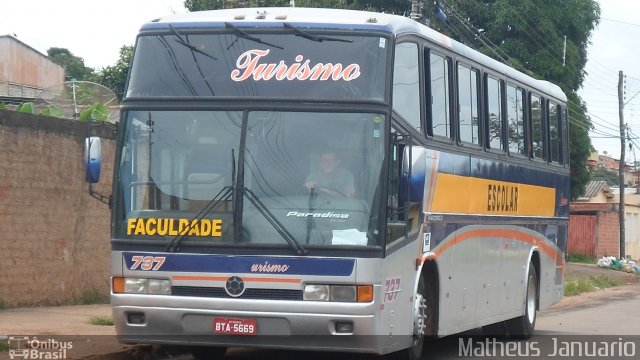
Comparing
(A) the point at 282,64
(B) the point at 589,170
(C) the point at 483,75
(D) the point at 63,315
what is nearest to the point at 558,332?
(C) the point at 483,75

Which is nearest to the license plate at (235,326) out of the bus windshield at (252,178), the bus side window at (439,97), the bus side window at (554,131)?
the bus windshield at (252,178)

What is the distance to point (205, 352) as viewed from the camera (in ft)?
37.2

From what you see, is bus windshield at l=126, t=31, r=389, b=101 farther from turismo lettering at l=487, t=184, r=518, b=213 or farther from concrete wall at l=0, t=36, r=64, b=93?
concrete wall at l=0, t=36, r=64, b=93

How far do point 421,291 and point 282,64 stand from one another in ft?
9.76

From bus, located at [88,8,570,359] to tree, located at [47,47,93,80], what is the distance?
50.5 metres

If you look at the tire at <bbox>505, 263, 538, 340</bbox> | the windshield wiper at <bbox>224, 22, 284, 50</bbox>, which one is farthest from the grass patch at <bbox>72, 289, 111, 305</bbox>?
the windshield wiper at <bbox>224, 22, 284, 50</bbox>

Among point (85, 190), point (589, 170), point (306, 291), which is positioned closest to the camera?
point (306, 291)

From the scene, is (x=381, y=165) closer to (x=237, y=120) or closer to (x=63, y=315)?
(x=237, y=120)

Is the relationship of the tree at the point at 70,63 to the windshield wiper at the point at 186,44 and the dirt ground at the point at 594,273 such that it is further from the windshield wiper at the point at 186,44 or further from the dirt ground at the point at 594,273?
the windshield wiper at the point at 186,44

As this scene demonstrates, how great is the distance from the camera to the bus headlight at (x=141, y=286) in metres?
9.49

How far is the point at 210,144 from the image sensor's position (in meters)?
9.59

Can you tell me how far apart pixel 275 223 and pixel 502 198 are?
543cm

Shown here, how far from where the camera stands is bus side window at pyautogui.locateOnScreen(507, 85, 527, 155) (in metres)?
14.3

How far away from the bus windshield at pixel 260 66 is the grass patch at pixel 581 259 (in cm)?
3521
